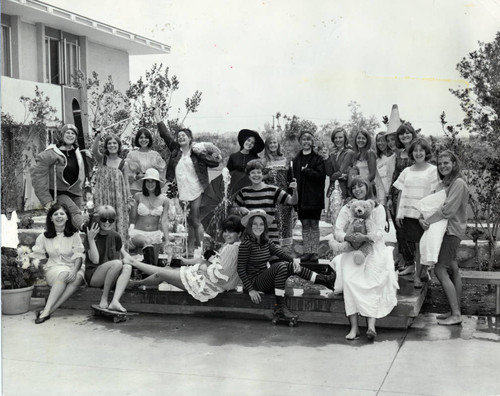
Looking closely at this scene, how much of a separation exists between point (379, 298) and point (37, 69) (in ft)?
29.7

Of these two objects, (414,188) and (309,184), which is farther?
(309,184)

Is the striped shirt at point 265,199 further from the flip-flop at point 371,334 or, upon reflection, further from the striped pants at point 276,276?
the flip-flop at point 371,334

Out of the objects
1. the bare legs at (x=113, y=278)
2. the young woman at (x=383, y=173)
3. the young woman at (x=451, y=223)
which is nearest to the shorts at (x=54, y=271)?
the bare legs at (x=113, y=278)

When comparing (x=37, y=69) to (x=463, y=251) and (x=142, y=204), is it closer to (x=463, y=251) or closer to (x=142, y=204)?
(x=142, y=204)

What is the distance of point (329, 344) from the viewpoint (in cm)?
501

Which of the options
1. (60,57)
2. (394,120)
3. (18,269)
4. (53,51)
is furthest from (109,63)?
(18,269)

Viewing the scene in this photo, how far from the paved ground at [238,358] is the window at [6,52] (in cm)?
733

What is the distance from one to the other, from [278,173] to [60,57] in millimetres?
6607

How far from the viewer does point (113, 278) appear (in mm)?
5812

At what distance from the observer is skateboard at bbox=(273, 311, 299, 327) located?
5467mm

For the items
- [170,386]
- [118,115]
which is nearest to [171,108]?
[118,115]

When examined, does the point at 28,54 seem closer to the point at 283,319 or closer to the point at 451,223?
the point at 283,319

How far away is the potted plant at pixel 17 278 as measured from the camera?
591 cm

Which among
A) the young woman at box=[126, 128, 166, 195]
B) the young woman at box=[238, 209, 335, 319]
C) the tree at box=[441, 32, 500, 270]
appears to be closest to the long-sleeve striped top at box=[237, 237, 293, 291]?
the young woman at box=[238, 209, 335, 319]
